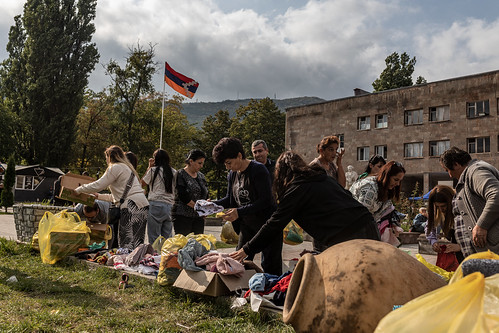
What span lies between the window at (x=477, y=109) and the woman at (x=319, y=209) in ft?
111

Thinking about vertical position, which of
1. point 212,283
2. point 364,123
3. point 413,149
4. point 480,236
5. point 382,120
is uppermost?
point 382,120

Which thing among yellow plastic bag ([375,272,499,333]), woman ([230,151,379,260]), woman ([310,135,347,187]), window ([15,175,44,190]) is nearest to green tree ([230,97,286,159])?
window ([15,175,44,190])

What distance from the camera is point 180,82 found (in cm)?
2547

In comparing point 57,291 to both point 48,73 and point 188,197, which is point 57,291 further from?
point 48,73

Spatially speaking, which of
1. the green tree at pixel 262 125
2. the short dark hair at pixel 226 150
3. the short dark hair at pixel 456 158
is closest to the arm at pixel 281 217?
the short dark hair at pixel 226 150

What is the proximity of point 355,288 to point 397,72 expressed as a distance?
4735cm

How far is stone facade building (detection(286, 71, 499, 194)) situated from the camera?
3271 centimetres

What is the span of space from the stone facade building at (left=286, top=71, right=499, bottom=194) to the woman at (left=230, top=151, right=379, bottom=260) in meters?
33.4

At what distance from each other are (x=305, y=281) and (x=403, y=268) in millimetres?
536

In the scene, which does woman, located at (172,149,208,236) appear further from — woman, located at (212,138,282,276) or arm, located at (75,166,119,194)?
woman, located at (212,138,282,276)

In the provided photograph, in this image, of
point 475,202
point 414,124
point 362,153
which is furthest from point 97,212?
point 362,153

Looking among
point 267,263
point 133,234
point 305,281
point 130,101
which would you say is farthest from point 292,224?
point 130,101

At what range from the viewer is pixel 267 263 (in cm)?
454

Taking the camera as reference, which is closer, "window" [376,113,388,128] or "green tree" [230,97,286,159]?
"window" [376,113,388,128]
